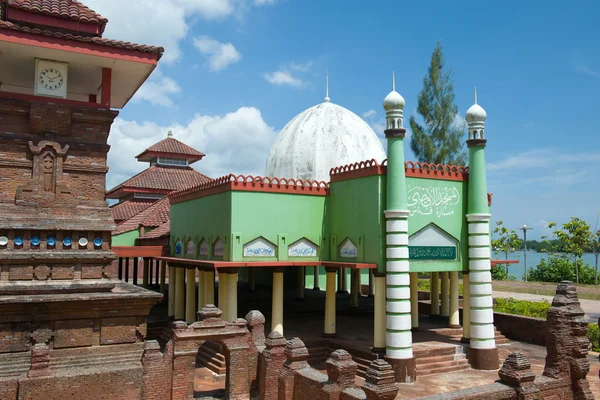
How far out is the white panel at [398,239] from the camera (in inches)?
610

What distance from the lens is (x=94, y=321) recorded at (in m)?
12.6

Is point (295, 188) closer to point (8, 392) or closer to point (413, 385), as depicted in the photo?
point (413, 385)

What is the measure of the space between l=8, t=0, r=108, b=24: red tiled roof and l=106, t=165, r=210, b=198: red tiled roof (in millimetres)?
18028

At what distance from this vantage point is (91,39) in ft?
43.9

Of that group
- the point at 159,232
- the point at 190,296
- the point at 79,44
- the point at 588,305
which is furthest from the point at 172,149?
the point at 588,305

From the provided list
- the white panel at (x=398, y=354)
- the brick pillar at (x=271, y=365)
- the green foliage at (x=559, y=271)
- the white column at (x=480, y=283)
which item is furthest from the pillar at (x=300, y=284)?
the green foliage at (x=559, y=271)

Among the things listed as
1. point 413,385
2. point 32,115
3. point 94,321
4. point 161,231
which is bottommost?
point 413,385

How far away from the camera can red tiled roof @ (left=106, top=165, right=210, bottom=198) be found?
3228cm

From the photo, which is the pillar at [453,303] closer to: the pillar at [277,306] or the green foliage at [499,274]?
the pillar at [277,306]

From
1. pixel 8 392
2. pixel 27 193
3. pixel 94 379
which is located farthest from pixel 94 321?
pixel 27 193

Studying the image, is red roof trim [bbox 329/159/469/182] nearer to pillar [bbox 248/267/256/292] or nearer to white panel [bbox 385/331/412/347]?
white panel [bbox 385/331/412/347]

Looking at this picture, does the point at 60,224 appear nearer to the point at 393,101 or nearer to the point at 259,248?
the point at 259,248

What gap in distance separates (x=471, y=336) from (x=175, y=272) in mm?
11508

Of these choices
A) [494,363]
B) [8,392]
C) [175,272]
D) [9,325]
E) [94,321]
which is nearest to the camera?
[8,392]
